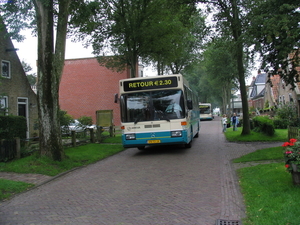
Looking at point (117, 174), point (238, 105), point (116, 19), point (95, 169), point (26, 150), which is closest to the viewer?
point (117, 174)

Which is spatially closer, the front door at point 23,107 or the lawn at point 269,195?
the lawn at point 269,195

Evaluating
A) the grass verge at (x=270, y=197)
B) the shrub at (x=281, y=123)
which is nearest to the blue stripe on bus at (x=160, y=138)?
the grass verge at (x=270, y=197)

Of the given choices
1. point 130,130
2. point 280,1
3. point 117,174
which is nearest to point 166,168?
point 117,174

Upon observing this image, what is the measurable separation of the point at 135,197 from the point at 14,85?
49.7 ft

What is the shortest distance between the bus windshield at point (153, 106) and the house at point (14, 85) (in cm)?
801

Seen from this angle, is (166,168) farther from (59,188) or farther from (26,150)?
(26,150)

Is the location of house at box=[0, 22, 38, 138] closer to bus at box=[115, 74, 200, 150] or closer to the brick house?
bus at box=[115, 74, 200, 150]

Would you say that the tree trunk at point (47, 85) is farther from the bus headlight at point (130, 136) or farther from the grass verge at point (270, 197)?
the grass verge at point (270, 197)

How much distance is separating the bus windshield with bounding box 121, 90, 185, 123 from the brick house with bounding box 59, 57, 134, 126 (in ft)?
81.7

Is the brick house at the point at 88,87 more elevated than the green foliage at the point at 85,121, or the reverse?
the brick house at the point at 88,87

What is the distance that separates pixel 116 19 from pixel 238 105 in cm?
6390

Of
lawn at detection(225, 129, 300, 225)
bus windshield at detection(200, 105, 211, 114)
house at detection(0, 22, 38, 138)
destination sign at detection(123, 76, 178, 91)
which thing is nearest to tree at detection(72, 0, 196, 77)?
house at detection(0, 22, 38, 138)

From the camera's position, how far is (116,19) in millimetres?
19594

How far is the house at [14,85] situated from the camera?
59.1 feet
